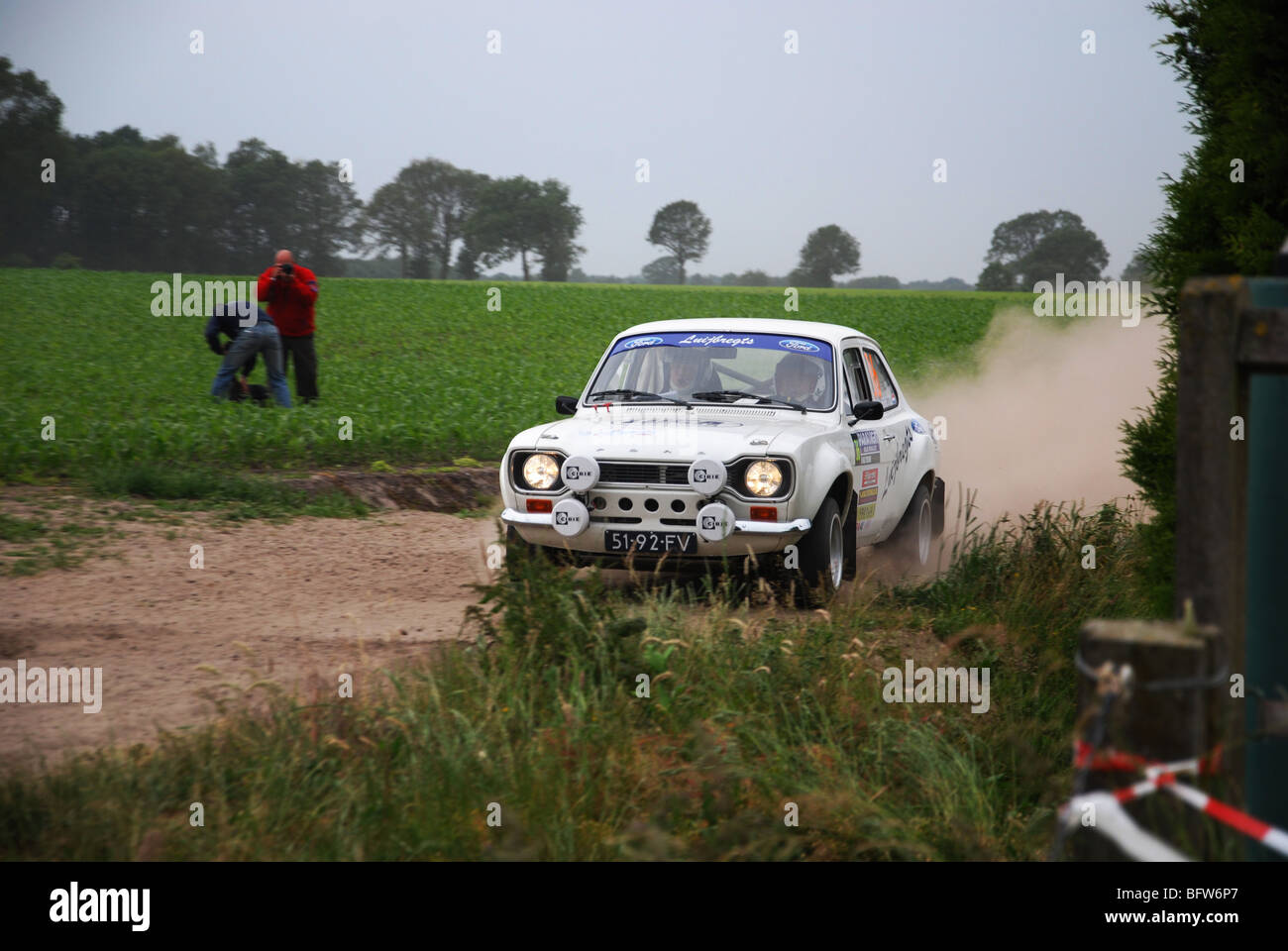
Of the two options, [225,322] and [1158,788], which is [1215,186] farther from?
[225,322]

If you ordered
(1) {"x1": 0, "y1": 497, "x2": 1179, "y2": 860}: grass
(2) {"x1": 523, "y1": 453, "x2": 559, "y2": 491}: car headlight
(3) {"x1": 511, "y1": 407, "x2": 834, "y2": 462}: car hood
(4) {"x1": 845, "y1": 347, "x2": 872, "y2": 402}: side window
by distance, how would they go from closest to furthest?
1. (1) {"x1": 0, "y1": 497, "x2": 1179, "y2": 860}: grass
2. (3) {"x1": 511, "y1": 407, "x2": 834, "y2": 462}: car hood
3. (2) {"x1": 523, "y1": 453, "x2": 559, "y2": 491}: car headlight
4. (4) {"x1": 845, "y1": 347, "x2": 872, "y2": 402}: side window

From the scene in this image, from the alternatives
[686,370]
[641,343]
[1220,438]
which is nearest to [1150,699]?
[1220,438]

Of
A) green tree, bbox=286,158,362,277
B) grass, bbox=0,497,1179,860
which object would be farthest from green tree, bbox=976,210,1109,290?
grass, bbox=0,497,1179,860

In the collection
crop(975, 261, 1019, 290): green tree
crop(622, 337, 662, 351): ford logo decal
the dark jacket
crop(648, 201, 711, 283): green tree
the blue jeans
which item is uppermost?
crop(648, 201, 711, 283): green tree

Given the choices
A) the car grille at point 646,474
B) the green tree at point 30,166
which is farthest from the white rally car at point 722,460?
the green tree at point 30,166

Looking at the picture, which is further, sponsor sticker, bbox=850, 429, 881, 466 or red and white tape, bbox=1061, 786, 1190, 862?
sponsor sticker, bbox=850, 429, 881, 466

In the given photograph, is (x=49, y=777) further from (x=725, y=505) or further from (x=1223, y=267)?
(x=1223, y=267)

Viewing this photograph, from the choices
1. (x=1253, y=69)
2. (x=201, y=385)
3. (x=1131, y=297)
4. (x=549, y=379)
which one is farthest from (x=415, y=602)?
(x=549, y=379)

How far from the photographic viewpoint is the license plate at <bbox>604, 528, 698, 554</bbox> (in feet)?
22.7

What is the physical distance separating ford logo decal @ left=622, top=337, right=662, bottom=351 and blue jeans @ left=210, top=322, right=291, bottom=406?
301 inches

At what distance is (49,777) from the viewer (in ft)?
12.7

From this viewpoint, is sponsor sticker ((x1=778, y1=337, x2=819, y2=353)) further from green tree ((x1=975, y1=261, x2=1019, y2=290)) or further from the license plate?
green tree ((x1=975, y1=261, x2=1019, y2=290))

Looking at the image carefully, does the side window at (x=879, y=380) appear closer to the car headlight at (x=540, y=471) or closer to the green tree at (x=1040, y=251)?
the car headlight at (x=540, y=471)

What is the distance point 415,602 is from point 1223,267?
508 cm
